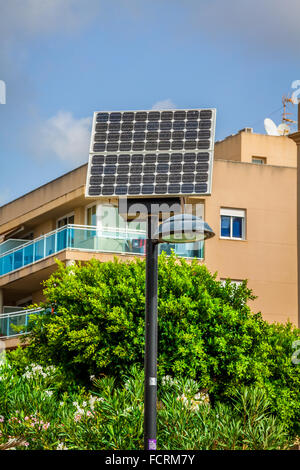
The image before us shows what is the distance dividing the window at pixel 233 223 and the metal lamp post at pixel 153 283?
25.1 m

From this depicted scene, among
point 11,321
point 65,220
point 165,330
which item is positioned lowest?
point 165,330

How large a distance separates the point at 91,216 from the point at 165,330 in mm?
15421

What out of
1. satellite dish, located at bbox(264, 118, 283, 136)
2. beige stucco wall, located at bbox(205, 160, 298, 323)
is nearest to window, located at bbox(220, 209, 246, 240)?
beige stucco wall, located at bbox(205, 160, 298, 323)

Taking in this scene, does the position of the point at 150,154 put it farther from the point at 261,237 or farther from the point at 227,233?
the point at 261,237

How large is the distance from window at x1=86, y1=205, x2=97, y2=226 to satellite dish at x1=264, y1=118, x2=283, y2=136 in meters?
14.9

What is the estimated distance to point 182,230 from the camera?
12930 millimetres

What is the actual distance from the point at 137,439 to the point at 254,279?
22.9 metres

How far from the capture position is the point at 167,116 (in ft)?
49.4

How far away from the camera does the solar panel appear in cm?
1398

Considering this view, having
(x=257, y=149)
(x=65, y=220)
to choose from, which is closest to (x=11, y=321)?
(x=65, y=220)

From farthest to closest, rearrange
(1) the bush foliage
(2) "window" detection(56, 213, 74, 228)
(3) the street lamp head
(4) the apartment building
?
(2) "window" detection(56, 213, 74, 228) < (4) the apartment building < (1) the bush foliage < (3) the street lamp head

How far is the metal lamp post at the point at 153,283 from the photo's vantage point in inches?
Answer: 488

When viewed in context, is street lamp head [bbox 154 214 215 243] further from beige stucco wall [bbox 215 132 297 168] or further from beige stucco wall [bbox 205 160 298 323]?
beige stucco wall [bbox 215 132 297 168]
